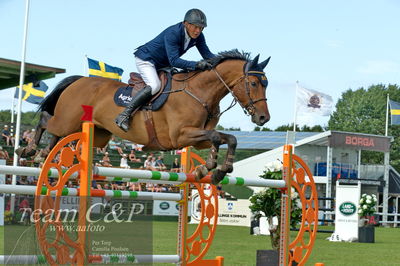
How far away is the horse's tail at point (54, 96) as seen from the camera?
645cm

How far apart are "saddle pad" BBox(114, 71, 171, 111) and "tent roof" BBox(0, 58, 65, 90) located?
1032 centimetres

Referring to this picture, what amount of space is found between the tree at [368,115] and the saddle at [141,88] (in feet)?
167

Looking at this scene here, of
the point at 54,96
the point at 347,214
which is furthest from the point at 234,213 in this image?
the point at 54,96

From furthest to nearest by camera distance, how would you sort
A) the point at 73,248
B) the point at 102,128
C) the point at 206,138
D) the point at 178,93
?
the point at 102,128, the point at 178,93, the point at 206,138, the point at 73,248

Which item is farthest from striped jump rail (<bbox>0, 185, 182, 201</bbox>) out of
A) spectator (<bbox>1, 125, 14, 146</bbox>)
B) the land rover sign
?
spectator (<bbox>1, 125, 14, 146</bbox>)

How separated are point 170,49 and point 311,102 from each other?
20554 millimetres

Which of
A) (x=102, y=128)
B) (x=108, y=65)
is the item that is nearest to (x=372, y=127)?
(x=108, y=65)

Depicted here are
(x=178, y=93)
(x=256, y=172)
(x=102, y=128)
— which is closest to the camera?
(x=178, y=93)

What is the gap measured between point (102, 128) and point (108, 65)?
1351 centimetres

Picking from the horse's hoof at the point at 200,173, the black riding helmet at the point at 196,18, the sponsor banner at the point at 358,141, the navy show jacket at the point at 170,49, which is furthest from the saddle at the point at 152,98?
the sponsor banner at the point at 358,141

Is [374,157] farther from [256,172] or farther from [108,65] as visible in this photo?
[108,65]

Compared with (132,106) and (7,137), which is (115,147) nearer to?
(7,137)

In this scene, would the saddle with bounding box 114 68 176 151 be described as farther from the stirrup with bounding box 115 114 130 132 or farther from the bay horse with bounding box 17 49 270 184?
the stirrup with bounding box 115 114 130 132

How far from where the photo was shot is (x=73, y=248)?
432 cm
